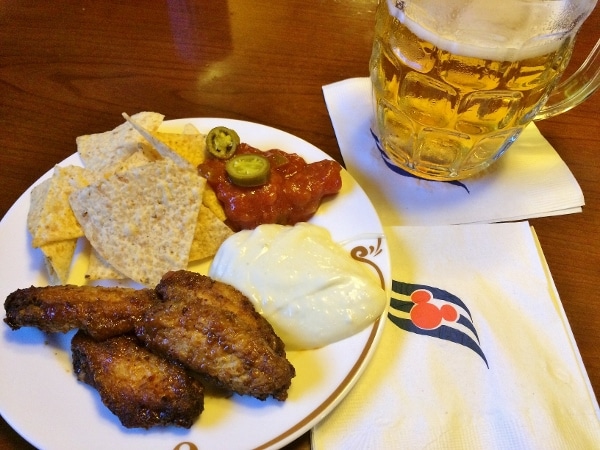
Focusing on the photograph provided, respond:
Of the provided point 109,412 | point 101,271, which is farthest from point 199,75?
point 109,412

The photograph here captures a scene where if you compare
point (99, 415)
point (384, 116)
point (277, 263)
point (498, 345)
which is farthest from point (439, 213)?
point (99, 415)

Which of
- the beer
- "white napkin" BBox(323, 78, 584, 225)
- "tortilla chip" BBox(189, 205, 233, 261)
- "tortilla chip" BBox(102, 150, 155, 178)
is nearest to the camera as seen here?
the beer

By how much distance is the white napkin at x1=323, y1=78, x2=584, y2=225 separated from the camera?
6.00 ft

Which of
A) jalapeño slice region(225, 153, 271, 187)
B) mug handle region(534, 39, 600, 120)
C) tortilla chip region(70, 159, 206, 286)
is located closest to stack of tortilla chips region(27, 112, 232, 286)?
tortilla chip region(70, 159, 206, 286)

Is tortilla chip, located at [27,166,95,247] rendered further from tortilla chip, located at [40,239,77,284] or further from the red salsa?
the red salsa

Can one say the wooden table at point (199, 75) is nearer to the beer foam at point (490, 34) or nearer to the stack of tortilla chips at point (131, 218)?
the stack of tortilla chips at point (131, 218)

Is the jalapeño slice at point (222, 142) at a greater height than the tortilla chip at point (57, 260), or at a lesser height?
greater

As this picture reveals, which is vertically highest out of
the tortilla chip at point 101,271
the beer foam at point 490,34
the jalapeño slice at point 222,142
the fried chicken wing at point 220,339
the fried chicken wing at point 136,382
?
the beer foam at point 490,34

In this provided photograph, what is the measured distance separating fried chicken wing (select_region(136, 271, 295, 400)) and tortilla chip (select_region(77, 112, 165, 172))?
0.63 meters

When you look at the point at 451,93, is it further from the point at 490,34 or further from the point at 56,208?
the point at 56,208

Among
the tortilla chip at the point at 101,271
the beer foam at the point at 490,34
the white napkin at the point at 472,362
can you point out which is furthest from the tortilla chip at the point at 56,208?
the beer foam at the point at 490,34

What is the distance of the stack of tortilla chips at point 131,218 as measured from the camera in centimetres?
154

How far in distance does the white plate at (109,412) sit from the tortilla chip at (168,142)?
0.52m

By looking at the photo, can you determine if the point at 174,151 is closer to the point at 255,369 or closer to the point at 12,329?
the point at 12,329
